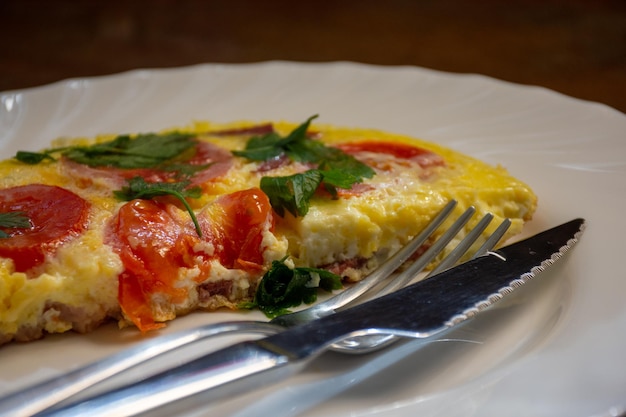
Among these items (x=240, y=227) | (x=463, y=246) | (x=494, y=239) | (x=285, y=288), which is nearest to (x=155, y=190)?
(x=240, y=227)

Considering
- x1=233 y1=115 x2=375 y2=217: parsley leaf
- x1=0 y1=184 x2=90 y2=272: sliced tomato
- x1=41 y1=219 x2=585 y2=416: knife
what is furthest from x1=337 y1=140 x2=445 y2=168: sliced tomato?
x1=0 y1=184 x2=90 y2=272: sliced tomato

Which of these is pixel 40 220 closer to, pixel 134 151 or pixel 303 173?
pixel 134 151

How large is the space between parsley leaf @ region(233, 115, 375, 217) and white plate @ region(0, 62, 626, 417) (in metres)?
0.62

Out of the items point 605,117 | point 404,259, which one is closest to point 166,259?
point 404,259

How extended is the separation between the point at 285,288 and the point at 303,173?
0.55 meters

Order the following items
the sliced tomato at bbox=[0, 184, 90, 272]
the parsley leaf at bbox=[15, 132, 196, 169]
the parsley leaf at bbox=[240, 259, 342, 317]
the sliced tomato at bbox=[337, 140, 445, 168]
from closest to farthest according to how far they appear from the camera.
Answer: the sliced tomato at bbox=[0, 184, 90, 272] → the parsley leaf at bbox=[240, 259, 342, 317] → the parsley leaf at bbox=[15, 132, 196, 169] → the sliced tomato at bbox=[337, 140, 445, 168]

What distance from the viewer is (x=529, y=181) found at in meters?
3.66

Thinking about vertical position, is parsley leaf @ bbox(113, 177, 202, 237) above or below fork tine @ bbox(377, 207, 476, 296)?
above

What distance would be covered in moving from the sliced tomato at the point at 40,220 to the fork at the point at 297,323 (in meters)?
0.65

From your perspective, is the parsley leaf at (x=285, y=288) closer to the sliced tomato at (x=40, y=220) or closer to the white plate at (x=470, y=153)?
the white plate at (x=470, y=153)

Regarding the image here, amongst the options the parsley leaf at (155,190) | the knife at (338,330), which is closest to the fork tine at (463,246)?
the knife at (338,330)

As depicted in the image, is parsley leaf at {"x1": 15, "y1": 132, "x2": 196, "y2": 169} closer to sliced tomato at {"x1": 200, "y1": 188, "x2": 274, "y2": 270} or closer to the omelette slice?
the omelette slice

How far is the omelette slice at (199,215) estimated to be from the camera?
8.51 ft

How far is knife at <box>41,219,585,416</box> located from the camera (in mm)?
1906
